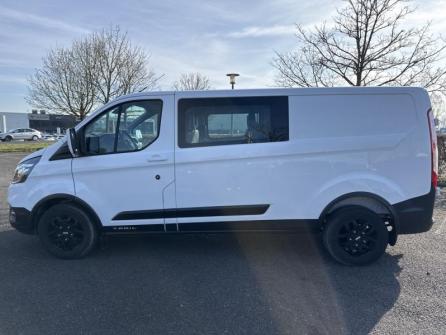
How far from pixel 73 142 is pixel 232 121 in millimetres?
1928

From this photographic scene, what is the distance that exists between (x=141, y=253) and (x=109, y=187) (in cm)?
103

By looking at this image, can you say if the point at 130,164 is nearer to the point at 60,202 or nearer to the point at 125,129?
the point at 125,129

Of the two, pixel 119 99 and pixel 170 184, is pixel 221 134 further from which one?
pixel 119 99

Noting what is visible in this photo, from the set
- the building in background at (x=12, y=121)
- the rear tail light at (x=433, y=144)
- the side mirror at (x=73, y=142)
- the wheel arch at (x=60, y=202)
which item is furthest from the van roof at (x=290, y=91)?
the building in background at (x=12, y=121)

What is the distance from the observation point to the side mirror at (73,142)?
4219 millimetres

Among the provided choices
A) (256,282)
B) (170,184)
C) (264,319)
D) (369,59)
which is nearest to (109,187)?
(170,184)

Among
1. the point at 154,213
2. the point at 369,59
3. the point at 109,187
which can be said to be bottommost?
the point at 154,213

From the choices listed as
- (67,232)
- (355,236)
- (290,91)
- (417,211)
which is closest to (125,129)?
(67,232)

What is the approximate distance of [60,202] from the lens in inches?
174

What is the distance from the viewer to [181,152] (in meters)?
4.16

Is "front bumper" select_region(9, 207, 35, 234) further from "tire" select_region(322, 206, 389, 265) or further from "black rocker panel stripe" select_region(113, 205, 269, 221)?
"tire" select_region(322, 206, 389, 265)

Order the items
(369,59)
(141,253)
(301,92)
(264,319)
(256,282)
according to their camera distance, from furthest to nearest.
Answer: (369,59), (141,253), (301,92), (256,282), (264,319)

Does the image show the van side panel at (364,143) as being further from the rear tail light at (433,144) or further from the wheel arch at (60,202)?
the wheel arch at (60,202)

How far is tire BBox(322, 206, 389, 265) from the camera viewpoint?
4164 millimetres
